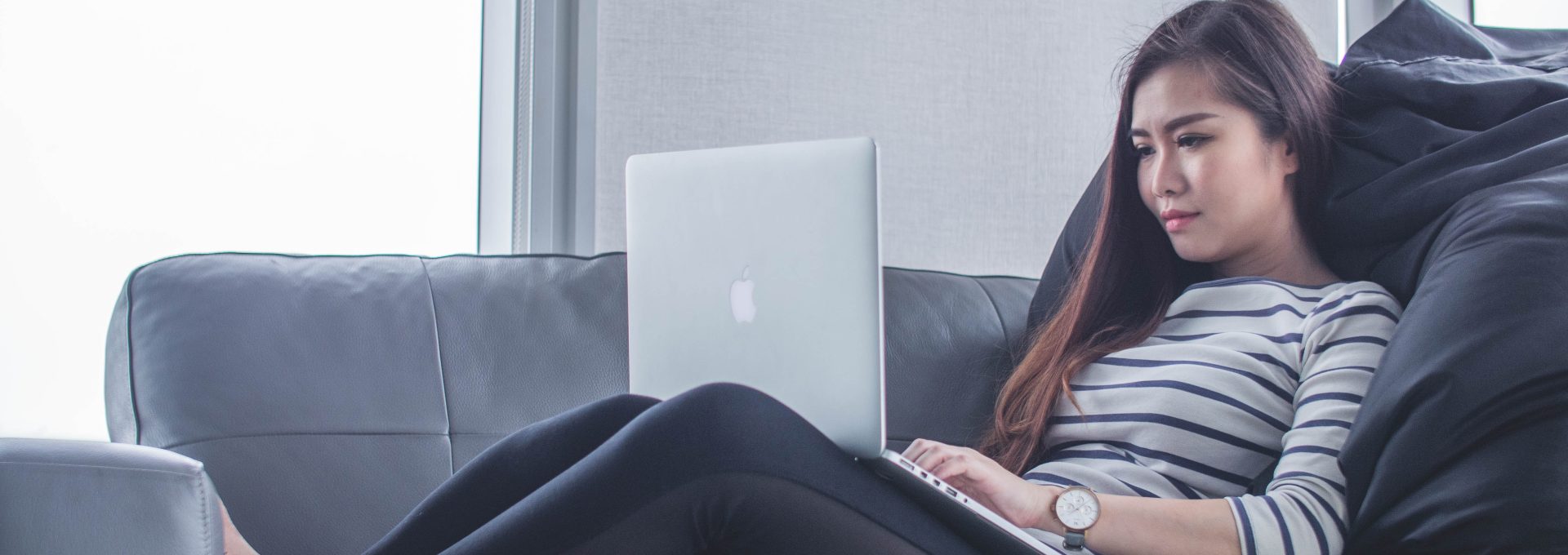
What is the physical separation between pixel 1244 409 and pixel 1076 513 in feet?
0.93

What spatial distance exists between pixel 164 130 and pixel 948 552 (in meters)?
1.59

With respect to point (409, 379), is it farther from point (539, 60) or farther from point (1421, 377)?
point (1421, 377)

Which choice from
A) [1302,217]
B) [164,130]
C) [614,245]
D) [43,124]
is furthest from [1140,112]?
[43,124]

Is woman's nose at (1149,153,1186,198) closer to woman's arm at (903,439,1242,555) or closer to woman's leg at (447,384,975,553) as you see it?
woman's arm at (903,439,1242,555)

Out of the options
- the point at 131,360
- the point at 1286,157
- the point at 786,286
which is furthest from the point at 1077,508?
the point at 131,360

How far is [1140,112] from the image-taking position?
56.5 inches

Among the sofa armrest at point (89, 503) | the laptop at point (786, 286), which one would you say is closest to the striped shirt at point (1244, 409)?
the laptop at point (786, 286)

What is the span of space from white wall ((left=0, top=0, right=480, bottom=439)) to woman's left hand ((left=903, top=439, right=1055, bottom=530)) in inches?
51.9

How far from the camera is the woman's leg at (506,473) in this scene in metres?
1.03

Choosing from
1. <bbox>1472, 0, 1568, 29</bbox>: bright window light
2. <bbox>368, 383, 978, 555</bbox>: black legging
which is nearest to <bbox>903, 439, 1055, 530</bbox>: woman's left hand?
<bbox>368, 383, 978, 555</bbox>: black legging

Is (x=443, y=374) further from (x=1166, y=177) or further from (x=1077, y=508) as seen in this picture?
(x=1166, y=177)

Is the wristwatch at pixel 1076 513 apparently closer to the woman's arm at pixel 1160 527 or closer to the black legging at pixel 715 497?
the woman's arm at pixel 1160 527

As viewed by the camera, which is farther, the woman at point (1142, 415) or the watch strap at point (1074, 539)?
the watch strap at point (1074, 539)

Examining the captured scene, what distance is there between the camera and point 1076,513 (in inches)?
42.0
